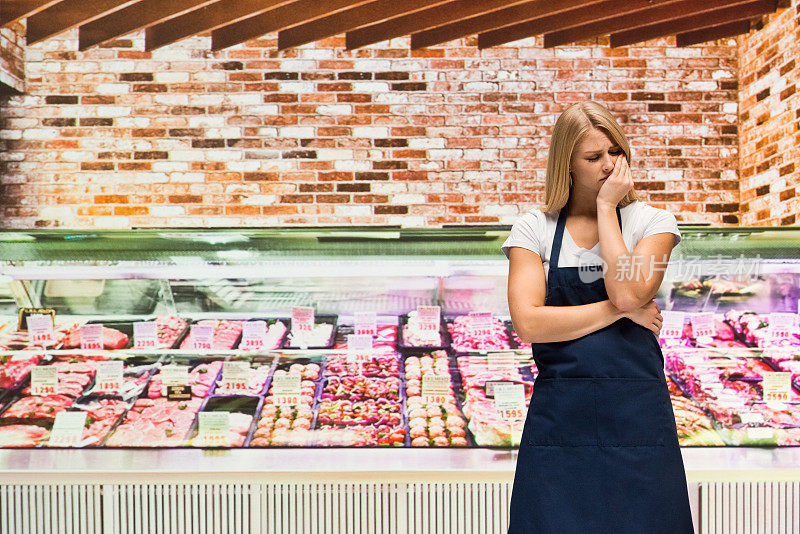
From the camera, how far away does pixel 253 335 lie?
3090 mm

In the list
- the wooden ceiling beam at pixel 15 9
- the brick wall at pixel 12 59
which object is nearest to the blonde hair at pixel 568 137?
the wooden ceiling beam at pixel 15 9

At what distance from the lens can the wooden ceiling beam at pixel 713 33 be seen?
458cm

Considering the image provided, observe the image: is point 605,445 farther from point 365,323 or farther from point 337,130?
point 337,130

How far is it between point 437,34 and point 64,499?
3.39 metres

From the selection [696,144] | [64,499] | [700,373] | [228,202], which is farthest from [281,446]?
[696,144]

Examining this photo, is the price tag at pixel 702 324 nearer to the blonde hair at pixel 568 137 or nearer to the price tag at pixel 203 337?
the blonde hair at pixel 568 137

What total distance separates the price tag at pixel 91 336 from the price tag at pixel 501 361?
1.67 m

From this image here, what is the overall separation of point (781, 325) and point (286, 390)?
2143mm

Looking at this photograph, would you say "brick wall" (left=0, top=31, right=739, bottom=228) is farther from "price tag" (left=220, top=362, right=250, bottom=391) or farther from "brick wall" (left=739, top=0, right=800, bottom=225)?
"price tag" (left=220, top=362, right=250, bottom=391)

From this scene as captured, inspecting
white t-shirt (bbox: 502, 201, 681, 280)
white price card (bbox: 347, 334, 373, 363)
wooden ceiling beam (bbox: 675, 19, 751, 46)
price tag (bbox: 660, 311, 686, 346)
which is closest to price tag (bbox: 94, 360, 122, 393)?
white price card (bbox: 347, 334, 373, 363)

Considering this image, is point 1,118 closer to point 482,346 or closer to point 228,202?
point 228,202

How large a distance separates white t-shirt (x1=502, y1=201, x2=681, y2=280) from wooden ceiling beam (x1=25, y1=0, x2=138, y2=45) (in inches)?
125

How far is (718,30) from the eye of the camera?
4621 millimetres

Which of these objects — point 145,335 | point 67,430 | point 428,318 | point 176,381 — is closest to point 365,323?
point 428,318
